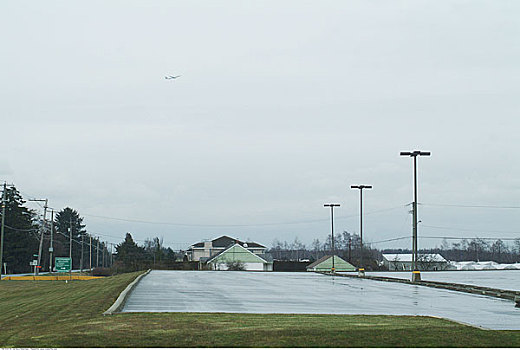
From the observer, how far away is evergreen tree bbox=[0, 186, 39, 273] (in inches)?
3551

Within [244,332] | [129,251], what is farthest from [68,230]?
[244,332]

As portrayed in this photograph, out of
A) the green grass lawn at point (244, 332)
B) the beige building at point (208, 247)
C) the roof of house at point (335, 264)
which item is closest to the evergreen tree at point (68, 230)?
the beige building at point (208, 247)

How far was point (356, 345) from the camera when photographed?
1162 cm

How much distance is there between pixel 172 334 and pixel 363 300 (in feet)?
46.9

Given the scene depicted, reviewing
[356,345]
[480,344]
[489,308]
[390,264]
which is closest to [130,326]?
[356,345]

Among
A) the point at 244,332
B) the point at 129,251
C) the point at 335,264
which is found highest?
the point at 244,332

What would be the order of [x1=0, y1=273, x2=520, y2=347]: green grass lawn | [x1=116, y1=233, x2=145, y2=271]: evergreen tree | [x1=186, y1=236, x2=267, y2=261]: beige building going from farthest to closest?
[x1=186, y1=236, x2=267, y2=261]: beige building
[x1=116, y1=233, x2=145, y2=271]: evergreen tree
[x1=0, y1=273, x2=520, y2=347]: green grass lawn

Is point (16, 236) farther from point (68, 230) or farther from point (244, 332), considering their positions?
point (244, 332)

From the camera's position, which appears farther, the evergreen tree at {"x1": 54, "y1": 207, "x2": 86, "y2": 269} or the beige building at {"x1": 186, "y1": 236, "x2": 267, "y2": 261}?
the beige building at {"x1": 186, "y1": 236, "x2": 267, "y2": 261}

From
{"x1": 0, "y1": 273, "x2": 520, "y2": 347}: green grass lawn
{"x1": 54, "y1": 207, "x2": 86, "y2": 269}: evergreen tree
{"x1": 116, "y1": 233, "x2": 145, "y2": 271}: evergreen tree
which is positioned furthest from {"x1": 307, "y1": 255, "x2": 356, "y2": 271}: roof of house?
{"x1": 0, "y1": 273, "x2": 520, "y2": 347}: green grass lawn

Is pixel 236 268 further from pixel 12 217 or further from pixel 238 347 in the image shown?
pixel 238 347

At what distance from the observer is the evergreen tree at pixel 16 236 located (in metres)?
90.2

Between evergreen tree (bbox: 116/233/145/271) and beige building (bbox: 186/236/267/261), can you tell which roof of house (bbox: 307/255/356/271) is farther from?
beige building (bbox: 186/236/267/261)

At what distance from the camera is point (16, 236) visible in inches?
3590
